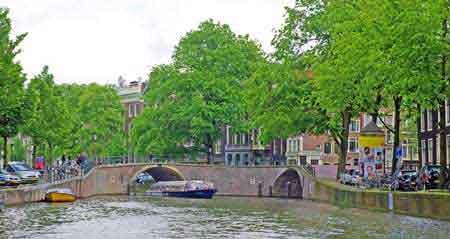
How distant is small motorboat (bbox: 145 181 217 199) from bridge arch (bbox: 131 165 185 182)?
3.47 metres

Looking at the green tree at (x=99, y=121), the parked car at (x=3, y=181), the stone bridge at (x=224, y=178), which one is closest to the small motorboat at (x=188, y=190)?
the stone bridge at (x=224, y=178)

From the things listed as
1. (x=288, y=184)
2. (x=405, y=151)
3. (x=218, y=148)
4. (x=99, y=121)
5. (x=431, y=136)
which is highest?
Answer: (x=99, y=121)

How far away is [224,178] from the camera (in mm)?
75125

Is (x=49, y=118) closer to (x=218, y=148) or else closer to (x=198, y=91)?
(x=198, y=91)

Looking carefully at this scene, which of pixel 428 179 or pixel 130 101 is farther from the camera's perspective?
pixel 130 101

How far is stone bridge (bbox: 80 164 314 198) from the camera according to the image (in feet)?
235

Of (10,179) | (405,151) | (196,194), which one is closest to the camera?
(10,179)


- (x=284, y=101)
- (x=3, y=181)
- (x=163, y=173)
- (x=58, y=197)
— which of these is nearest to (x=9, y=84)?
(x=3, y=181)

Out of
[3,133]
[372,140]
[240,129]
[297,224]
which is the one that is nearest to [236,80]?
[240,129]

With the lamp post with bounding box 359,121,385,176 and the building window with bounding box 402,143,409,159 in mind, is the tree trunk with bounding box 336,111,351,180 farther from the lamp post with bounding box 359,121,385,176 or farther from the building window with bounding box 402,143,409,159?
the building window with bounding box 402,143,409,159

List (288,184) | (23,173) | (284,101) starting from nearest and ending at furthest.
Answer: (284,101) < (23,173) < (288,184)

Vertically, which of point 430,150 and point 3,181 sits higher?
point 430,150

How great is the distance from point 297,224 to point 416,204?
504cm

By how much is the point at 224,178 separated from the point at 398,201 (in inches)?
1465
